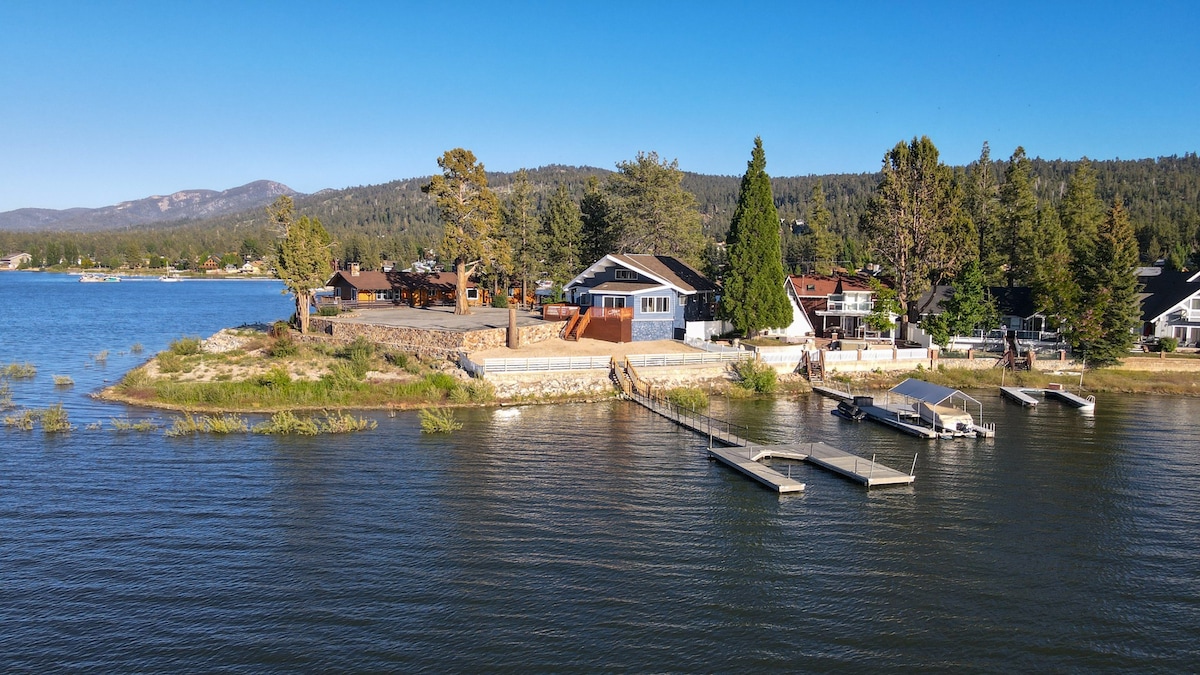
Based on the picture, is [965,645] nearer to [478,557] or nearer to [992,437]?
[478,557]

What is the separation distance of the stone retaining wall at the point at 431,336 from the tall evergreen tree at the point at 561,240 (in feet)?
64.3

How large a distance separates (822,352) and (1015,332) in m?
21.4

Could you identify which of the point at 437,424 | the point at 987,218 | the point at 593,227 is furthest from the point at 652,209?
the point at 437,424

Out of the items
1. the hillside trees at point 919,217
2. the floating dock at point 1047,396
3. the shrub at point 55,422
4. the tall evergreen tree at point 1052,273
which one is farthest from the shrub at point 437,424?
the tall evergreen tree at point 1052,273

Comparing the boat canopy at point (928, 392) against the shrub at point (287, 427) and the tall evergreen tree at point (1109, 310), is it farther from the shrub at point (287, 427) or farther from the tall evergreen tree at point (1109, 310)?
the shrub at point (287, 427)

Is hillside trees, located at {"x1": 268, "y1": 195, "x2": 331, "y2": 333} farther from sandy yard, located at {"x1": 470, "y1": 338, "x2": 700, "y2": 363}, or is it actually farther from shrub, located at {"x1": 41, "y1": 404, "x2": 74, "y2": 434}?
shrub, located at {"x1": 41, "y1": 404, "x2": 74, "y2": 434}

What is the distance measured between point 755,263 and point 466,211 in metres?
24.3

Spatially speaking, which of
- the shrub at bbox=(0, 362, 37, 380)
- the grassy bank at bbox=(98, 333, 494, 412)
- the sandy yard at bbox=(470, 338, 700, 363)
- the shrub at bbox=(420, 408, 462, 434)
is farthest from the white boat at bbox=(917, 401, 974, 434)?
the shrub at bbox=(0, 362, 37, 380)

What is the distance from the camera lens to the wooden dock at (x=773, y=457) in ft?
95.7

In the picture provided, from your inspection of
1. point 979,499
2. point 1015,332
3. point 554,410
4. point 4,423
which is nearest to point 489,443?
point 554,410

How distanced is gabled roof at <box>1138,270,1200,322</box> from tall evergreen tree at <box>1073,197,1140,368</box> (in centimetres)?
521

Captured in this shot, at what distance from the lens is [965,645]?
58.3 feet

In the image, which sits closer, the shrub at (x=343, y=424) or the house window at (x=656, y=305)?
the shrub at (x=343, y=424)

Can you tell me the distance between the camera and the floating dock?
44656 millimetres
